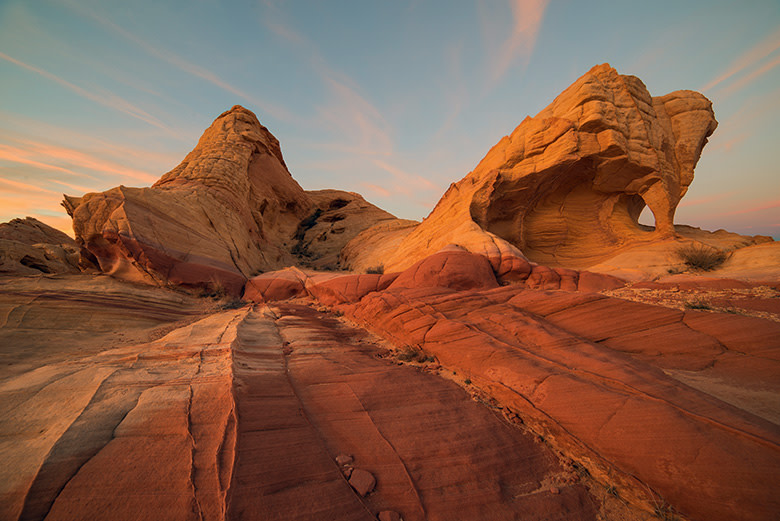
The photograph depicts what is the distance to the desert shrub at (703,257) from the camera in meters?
10.9

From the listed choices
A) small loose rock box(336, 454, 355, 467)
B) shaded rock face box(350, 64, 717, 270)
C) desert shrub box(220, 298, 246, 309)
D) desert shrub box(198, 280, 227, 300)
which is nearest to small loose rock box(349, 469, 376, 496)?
small loose rock box(336, 454, 355, 467)

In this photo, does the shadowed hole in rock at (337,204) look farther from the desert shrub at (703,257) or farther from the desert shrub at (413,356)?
the desert shrub at (413,356)

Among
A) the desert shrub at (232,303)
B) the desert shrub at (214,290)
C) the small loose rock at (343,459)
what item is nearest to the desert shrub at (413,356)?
the small loose rock at (343,459)

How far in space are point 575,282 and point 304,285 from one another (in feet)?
37.0

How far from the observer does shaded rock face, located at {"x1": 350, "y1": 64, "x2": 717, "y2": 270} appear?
540 inches

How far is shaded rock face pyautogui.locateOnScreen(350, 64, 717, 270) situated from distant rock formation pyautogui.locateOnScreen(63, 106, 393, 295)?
9189 millimetres

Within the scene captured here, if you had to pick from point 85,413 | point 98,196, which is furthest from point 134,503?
Result: point 98,196

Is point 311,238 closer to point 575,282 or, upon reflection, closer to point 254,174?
point 254,174

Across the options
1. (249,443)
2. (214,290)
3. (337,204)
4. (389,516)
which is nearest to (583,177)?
(389,516)

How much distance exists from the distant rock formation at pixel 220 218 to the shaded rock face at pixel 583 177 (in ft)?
30.1

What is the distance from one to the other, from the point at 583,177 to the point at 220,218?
2054 cm

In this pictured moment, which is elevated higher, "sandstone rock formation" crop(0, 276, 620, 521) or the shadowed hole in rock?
the shadowed hole in rock

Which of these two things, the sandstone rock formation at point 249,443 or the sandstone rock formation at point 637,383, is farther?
the sandstone rock formation at point 637,383

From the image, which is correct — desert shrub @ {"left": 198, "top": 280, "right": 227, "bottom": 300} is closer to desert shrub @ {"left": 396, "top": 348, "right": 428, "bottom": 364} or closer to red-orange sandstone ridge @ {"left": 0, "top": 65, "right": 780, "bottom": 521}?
red-orange sandstone ridge @ {"left": 0, "top": 65, "right": 780, "bottom": 521}
